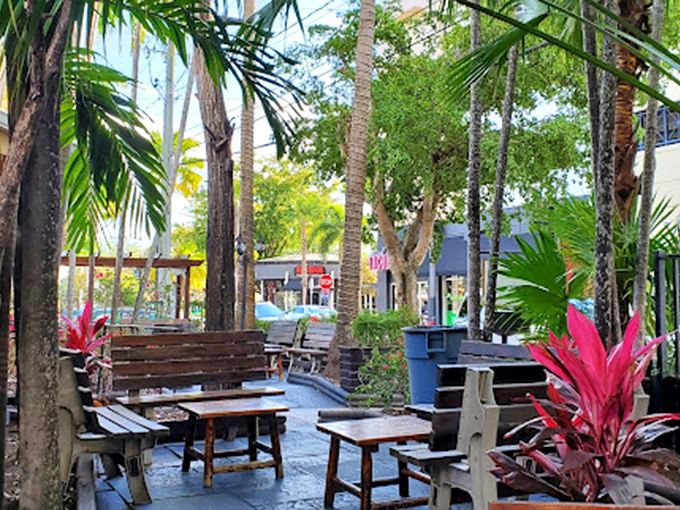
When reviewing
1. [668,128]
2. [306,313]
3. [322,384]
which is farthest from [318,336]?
[306,313]

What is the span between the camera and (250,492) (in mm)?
4730

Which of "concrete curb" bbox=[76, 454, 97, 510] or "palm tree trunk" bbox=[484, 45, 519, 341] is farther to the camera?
"palm tree trunk" bbox=[484, 45, 519, 341]

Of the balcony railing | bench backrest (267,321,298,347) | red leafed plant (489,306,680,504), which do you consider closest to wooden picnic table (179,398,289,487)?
red leafed plant (489,306,680,504)

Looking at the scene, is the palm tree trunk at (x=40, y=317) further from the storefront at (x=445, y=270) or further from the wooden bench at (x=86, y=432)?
the storefront at (x=445, y=270)

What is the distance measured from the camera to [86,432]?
4301mm

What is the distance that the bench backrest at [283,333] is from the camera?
552 inches

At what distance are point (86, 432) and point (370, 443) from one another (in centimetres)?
171

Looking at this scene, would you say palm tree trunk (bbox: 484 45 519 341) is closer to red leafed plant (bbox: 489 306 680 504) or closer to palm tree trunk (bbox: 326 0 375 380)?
red leafed plant (bbox: 489 306 680 504)

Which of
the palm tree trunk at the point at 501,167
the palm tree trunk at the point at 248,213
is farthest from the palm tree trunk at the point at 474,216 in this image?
the palm tree trunk at the point at 248,213

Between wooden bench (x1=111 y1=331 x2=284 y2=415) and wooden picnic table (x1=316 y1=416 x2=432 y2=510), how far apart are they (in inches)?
52.6

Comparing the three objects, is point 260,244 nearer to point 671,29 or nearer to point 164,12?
point 671,29

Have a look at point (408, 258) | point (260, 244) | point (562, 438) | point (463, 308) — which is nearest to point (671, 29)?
point (463, 308)

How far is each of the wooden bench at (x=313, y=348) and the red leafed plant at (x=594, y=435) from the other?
9.73m

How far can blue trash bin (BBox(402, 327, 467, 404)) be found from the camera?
7059mm
